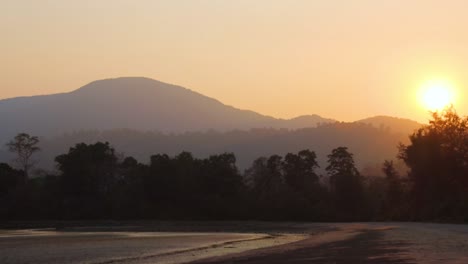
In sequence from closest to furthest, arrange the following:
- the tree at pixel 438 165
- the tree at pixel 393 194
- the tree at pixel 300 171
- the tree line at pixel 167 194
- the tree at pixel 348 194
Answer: the tree at pixel 438 165 → the tree at pixel 393 194 → the tree line at pixel 167 194 → the tree at pixel 348 194 → the tree at pixel 300 171

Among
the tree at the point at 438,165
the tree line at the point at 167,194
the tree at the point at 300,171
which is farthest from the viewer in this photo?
the tree at the point at 300,171

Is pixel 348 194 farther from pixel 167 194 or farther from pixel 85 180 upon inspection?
pixel 85 180

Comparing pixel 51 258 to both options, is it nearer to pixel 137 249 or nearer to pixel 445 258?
pixel 137 249

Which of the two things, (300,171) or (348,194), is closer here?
(348,194)

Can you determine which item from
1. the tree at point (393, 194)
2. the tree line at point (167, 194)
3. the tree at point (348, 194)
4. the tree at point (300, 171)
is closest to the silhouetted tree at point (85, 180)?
the tree line at point (167, 194)

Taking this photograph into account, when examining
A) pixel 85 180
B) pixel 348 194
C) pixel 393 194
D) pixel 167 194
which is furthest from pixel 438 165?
pixel 85 180

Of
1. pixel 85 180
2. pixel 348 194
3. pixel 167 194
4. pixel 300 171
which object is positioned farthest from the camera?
pixel 300 171

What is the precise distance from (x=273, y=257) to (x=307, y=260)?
2.88m

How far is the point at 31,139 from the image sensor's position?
134 meters

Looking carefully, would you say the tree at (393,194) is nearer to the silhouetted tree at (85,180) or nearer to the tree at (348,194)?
the tree at (348,194)

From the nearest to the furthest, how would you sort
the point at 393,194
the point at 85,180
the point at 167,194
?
the point at 393,194, the point at 167,194, the point at 85,180

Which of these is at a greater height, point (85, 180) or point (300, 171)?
point (300, 171)

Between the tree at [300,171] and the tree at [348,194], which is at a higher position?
the tree at [300,171]

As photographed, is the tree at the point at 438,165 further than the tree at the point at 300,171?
No
